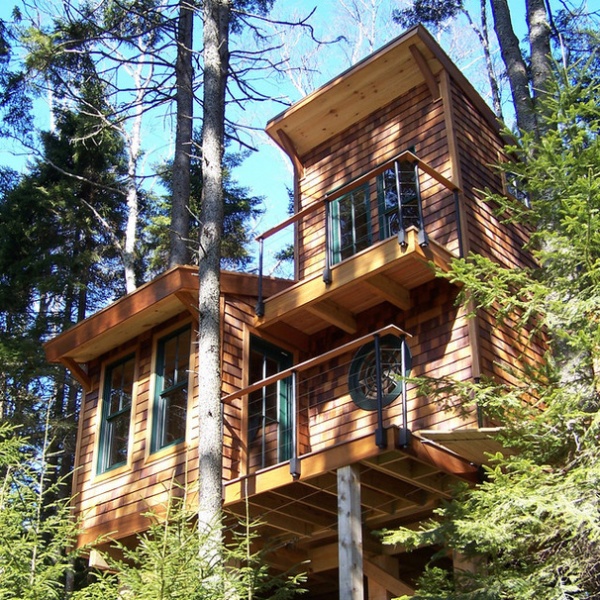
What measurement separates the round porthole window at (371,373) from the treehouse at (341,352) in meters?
0.03

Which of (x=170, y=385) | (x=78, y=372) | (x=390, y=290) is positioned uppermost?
(x=78, y=372)

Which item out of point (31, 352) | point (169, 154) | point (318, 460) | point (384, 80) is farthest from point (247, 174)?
point (318, 460)

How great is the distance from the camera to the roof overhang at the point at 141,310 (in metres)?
10.7

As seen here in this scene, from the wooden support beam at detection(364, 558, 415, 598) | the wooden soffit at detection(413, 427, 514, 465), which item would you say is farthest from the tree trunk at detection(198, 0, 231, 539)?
the wooden soffit at detection(413, 427, 514, 465)

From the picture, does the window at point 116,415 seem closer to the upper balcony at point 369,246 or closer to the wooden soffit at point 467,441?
the upper balcony at point 369,246

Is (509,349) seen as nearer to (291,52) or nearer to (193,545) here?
(193,545)

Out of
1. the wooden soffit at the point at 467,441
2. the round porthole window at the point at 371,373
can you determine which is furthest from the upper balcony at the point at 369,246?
the wooden soffit at the point at 467,441

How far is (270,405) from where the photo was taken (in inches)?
435

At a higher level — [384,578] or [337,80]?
[337,80]

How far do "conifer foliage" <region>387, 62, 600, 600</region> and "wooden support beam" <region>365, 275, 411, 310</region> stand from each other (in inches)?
94.3

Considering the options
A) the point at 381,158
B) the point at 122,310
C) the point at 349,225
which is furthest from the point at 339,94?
the point at 122,310

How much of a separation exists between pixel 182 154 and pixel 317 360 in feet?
29.7

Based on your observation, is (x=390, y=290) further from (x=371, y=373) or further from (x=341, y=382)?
(x=341, y=382)

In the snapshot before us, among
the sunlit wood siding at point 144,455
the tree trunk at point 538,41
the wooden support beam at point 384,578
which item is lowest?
the wooden support beam at point 384,578
